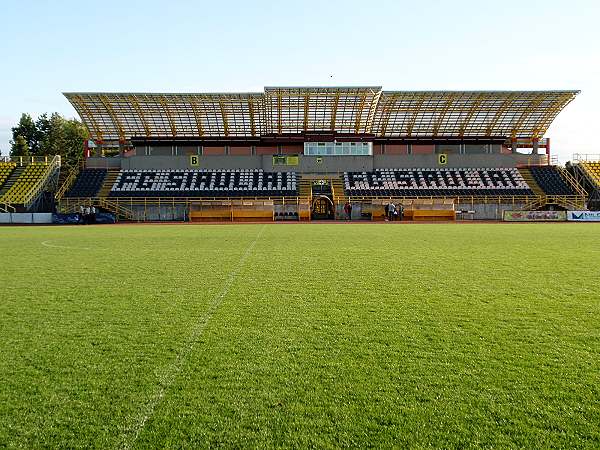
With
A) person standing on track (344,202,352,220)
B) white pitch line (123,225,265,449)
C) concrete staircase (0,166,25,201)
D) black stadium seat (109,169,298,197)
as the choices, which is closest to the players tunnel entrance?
person standing on track (344,202,352,220)

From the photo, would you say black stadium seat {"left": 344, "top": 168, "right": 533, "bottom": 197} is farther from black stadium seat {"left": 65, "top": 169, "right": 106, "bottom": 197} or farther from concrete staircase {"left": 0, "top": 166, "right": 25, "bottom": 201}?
concrete staircase {"left": 0, "top": 166, "right": 25, "bottom": 201}

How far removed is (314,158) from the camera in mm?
49875

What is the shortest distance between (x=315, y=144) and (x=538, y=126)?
906 inches

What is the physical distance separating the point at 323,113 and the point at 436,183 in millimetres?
12523

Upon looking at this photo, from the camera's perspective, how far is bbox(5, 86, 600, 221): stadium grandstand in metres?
42.2

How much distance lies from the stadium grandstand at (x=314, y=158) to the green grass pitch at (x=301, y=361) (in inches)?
1281

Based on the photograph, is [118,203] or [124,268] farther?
[118,203]

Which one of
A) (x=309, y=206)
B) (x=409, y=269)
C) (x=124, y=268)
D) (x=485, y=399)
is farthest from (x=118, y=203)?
(x=485, y=399)

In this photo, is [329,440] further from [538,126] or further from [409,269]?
[538,126]

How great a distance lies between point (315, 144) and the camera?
5019 centimetres

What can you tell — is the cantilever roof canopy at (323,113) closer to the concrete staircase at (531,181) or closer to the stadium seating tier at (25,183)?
the concrete staircase at (531,181)

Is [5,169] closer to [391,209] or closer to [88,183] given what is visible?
[88,183]

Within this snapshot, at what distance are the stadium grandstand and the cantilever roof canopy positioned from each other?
0.14 metres

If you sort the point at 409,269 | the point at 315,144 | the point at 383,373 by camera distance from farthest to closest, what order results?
the point at 315,144, the point at 409,269, the point at 383,373
